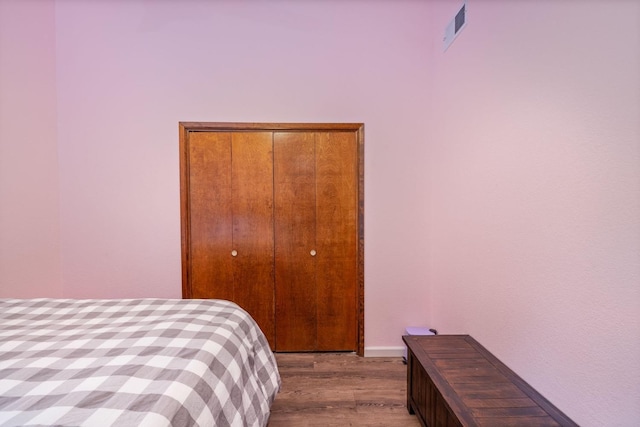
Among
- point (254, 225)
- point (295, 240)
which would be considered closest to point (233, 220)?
point (254, 225)

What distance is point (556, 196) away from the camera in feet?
3.67

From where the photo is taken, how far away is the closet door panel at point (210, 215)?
2336mm

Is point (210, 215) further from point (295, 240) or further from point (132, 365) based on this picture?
point (132, 365)

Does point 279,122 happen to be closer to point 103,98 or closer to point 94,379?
point 103,98

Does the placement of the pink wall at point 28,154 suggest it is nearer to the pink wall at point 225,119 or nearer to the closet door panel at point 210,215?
the pink wall at point 225,119

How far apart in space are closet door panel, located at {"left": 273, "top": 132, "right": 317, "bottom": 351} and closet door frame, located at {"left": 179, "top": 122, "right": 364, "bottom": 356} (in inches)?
3.6

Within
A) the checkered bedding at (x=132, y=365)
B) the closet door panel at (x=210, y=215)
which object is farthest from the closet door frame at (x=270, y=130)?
the checkered bedding at (x=132, y=365)

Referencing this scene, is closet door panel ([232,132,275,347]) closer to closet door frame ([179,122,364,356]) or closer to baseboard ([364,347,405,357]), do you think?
closet door frame ([179,122,364,356])

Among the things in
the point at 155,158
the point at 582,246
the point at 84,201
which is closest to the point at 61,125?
the point at 84,201

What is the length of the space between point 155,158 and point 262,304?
5.25 feet

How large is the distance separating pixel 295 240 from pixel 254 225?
389mm

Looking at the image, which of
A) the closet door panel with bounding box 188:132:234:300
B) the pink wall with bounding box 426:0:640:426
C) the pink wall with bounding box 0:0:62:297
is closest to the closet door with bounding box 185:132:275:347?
the closet door panel with bounding box 188:132:234:300

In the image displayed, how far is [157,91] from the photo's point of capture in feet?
7.56

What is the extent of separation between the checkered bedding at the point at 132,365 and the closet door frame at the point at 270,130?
864 millimetres
